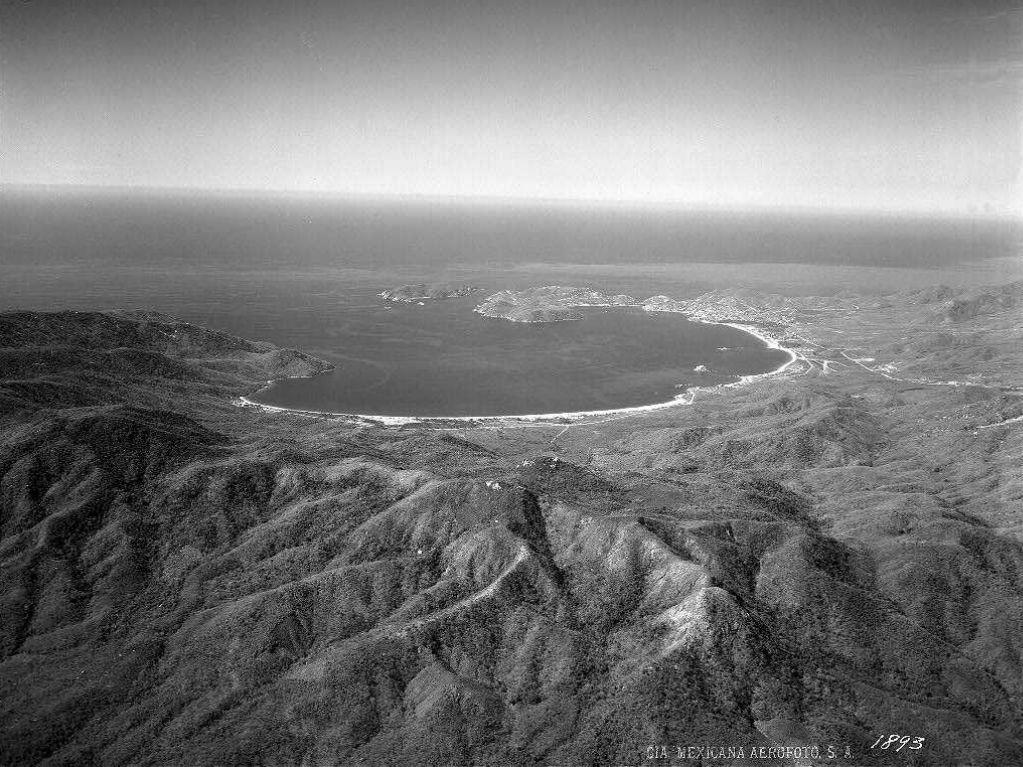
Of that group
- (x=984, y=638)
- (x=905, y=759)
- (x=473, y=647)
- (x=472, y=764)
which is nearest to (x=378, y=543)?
(x=473, y=647)

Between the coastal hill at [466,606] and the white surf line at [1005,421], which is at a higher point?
the white surf line at [1005,421]

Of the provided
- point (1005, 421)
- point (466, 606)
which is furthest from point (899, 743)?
point (1005, 421)

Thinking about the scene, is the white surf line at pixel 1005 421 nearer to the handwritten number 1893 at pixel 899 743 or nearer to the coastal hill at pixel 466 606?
the coastal hill at pixel 466 606

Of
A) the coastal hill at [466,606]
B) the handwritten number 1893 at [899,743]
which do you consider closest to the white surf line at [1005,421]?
the coastal hill at [466,606]

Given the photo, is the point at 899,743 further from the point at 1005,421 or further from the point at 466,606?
the point at 1005,421

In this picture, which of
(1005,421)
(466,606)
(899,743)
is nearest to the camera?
(899,743)

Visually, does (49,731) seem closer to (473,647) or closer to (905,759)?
(473,647)
